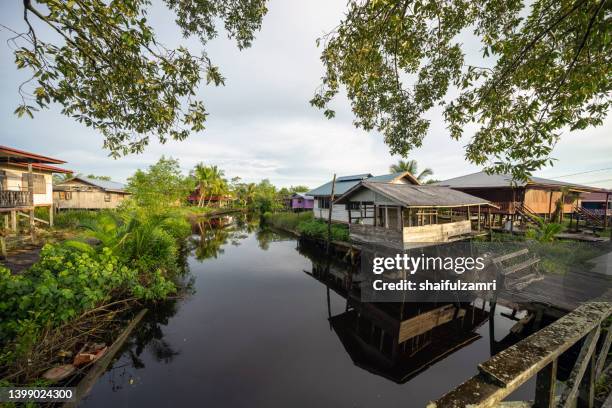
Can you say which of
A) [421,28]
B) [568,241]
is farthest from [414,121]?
[568,241]

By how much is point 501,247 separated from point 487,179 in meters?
11.3

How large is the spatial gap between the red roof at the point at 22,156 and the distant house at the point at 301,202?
117ft

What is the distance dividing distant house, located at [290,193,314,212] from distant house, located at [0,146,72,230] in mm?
34859

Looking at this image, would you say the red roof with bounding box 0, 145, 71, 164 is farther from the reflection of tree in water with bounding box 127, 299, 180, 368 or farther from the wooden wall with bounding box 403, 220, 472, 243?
the wooden wall with bounding box 403, 220, 472, 243

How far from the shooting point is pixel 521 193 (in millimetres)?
20297

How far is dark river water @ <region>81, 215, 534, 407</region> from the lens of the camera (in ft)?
18.1

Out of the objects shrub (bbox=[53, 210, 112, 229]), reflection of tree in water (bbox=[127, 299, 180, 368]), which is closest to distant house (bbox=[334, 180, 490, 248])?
reflection of tree in water (bbox=[127, 299, 180, 368])

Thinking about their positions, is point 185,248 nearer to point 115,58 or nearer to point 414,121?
point 115,58

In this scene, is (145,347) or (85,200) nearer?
(145,347)

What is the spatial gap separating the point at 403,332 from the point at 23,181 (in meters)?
22.5

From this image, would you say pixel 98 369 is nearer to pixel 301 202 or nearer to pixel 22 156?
pixel 22 156

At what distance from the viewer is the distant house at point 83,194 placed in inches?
1065

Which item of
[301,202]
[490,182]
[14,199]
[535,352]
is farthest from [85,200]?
[490,182]

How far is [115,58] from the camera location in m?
4.18
